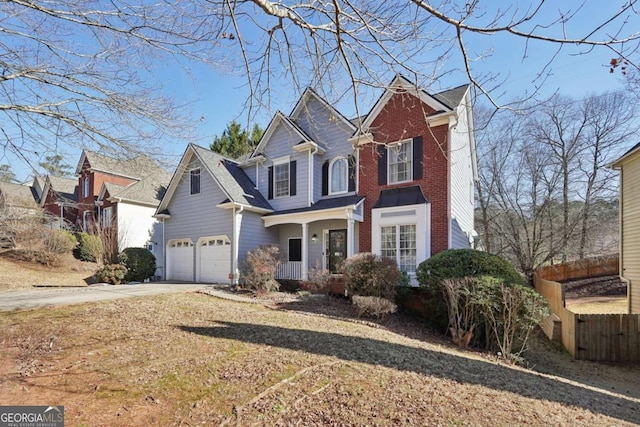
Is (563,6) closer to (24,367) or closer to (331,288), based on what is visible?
(24,367)

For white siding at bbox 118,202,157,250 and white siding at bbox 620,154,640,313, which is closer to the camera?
white siding at bbox 620,154,640,313

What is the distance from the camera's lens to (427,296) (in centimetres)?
1020

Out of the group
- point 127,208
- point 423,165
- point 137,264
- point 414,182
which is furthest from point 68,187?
point 423,165

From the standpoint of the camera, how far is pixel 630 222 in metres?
12.1

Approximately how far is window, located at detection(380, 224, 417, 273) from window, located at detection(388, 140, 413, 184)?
75.5 inches

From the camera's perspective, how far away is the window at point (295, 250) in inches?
629

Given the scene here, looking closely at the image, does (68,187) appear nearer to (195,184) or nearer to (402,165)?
(195,184)

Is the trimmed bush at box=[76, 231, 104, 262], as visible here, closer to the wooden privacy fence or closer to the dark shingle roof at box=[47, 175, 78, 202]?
the dark shingle roof at box=[47, 175, 78, 202]

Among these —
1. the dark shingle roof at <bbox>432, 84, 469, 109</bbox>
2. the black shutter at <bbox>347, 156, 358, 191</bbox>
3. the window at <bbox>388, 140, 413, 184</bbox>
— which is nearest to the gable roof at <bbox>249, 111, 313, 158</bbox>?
the black shutter at <bbox>347, 156, 358, 191</bbox>

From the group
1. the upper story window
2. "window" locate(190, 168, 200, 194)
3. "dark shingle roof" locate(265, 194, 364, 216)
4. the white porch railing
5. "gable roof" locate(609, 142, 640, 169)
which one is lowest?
the white porch railing

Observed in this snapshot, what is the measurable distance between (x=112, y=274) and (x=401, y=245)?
13325 millimetres

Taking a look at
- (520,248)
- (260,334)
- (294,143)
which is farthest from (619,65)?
(520,248)

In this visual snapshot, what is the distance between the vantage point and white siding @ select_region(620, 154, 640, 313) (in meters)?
11.5

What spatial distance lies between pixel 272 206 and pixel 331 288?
5.61 metres
